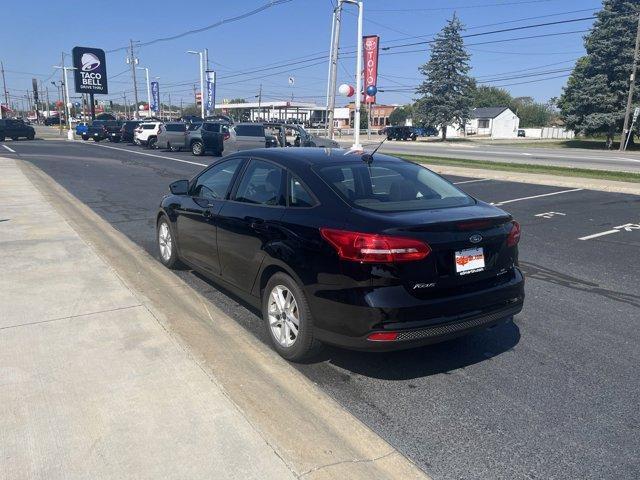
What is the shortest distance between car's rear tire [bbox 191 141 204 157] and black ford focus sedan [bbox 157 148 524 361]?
2301cm

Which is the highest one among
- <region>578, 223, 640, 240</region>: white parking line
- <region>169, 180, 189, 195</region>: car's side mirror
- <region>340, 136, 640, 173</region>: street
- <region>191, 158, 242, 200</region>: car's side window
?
<region>191, 158, 242, 200</region>: car's side window

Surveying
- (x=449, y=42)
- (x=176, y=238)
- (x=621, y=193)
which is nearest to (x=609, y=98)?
(x=449, y=42)

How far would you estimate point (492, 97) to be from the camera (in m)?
123

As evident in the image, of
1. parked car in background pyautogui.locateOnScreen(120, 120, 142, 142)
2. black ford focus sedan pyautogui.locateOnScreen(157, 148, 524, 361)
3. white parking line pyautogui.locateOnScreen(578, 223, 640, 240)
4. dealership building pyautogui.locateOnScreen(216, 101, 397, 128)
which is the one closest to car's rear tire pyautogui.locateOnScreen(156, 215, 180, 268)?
black ford focus sedan pyautogui.locateOnScreen(157, 148, 524, 361)

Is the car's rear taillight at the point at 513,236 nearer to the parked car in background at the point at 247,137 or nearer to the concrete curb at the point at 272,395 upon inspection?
the concrete curb at the point at 272,395

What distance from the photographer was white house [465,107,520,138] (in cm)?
8719

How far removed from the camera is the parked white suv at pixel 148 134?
33.8 m

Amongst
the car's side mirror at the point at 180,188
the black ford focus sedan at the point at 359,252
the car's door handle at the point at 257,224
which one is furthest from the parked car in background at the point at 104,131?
the car's door handle at the point at 257,224

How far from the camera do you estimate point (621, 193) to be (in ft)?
43.7

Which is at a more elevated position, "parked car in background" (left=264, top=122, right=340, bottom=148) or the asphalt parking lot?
"parked car in background" (left=264, top=122, right=340, bottom=148)

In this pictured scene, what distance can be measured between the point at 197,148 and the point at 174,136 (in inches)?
118

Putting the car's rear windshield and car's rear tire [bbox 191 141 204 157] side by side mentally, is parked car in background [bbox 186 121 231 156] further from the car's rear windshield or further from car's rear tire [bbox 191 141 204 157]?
the car's rear windshield

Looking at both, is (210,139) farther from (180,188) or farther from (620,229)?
(180,188)

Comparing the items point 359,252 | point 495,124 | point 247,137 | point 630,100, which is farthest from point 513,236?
point 495,124
